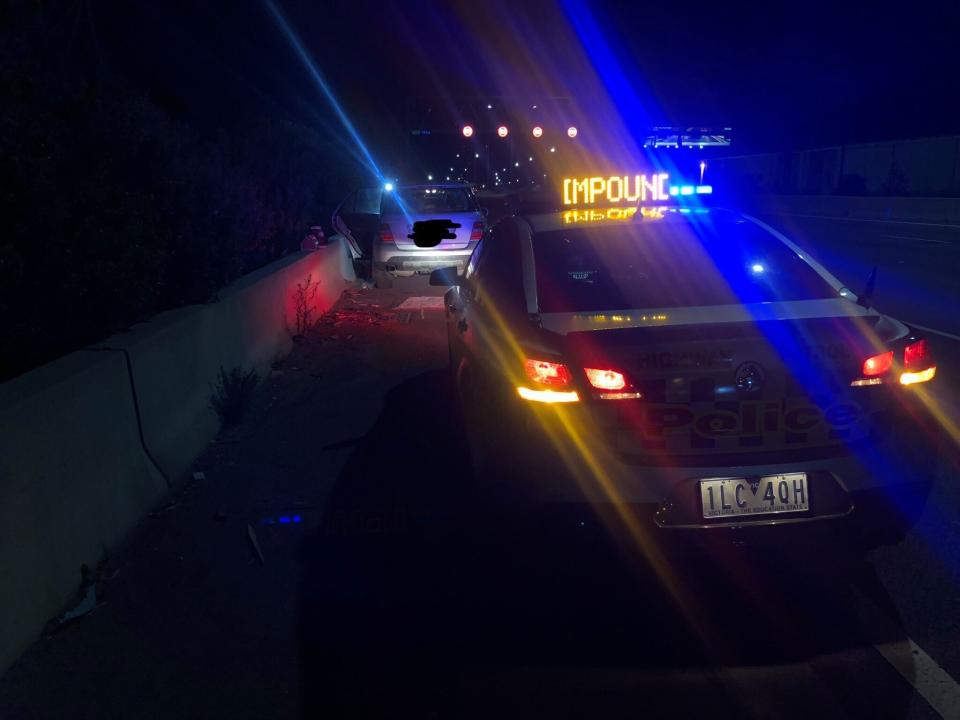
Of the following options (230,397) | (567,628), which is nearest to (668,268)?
(567,628)

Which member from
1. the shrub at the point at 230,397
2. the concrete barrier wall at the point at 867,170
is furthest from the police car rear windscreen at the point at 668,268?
the concrete barrier wall at the point at 867,170

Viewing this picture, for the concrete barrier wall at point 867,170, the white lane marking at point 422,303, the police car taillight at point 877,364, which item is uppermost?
the police car taillight at point 877,364

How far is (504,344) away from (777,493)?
1.35 metres

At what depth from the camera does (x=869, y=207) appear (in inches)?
1362

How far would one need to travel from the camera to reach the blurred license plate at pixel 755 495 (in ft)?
13.0

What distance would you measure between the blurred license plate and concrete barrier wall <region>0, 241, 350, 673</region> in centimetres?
284

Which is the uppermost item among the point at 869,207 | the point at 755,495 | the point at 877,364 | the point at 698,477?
the point at 877,364

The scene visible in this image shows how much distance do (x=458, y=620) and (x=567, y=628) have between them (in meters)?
0.48

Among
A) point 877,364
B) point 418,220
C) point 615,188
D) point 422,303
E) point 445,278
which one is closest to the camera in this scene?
point 877,364

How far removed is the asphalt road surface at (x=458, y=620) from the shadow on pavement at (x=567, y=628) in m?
0.01

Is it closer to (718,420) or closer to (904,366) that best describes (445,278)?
(718,420)

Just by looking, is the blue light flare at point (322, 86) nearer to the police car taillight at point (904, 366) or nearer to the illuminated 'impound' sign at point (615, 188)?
the illuminated 'impound' sign at point (615, 188)

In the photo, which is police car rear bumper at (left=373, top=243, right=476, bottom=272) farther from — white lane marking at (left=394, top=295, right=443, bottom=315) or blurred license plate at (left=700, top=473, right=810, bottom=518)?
blurred license plate at (left=700, top=473, right=810, bottom=518)

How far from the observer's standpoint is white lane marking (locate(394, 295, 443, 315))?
1470 centimetres
